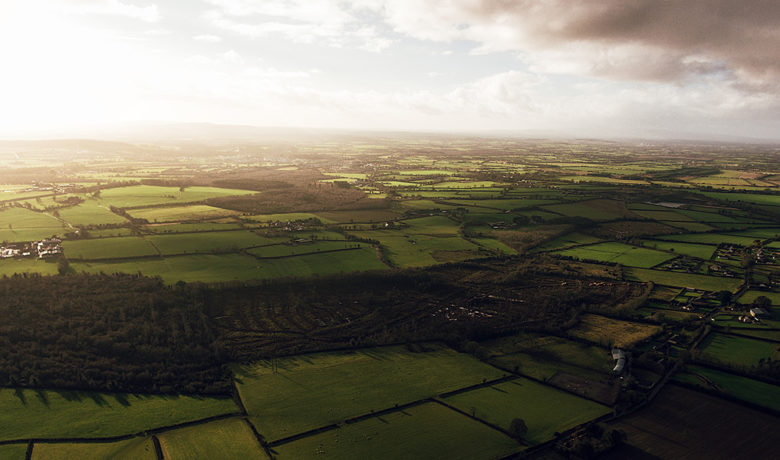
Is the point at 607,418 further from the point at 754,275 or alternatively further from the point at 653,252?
the point at 653,252

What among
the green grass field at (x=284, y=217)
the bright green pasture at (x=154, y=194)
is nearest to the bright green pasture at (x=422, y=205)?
the green grass field at (x=284, y=217)

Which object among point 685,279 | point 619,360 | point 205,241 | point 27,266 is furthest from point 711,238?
point 27,266

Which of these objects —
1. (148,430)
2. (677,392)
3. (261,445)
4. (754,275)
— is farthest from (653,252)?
(148,430)

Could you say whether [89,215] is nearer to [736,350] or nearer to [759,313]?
[736,350]

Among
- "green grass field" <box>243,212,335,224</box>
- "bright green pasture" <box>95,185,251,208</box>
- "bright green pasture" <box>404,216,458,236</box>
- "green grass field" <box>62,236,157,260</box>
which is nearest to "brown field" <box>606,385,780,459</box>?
"bright green pasture" <box>404,216,458,236</box>

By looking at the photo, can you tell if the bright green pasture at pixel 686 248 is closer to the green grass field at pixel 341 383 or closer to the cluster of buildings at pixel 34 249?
the green grass field at pixel 341 383

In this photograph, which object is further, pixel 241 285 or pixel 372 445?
pixel 241 285

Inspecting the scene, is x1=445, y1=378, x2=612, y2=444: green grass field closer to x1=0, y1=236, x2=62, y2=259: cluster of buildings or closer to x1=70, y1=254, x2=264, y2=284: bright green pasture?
x1=70, y1=254, x2=264, y2=284: bright green pasture
